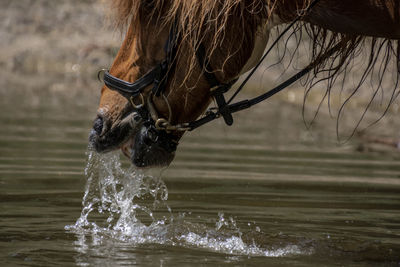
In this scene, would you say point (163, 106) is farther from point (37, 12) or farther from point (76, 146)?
point (37, 12)

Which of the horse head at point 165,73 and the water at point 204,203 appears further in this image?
the water at point 204,203

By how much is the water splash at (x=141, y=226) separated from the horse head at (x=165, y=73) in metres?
0.28

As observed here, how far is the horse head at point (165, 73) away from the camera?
176 inches

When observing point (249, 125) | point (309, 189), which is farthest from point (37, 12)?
point (309, 189)

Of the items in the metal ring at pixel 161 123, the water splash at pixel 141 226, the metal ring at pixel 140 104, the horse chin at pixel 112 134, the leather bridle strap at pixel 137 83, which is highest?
the leather bridle strap at pixel 137 83

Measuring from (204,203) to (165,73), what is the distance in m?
2.20

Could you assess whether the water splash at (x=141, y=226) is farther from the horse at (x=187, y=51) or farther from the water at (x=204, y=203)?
the horse at (x=187, y=51)

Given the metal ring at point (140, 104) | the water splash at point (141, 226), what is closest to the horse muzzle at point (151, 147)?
the metal ring at point (140, 104)

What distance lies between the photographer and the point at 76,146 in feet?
30.5

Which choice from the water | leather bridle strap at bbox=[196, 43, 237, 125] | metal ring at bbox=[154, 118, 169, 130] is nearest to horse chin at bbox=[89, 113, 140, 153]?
metal ring at bbox=[154, 118, 169, 130]

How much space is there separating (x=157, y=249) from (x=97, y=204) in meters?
1.67

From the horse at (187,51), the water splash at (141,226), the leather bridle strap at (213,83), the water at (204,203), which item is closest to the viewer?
the horse at (187,51)

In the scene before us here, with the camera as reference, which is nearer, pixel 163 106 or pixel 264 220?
pixel 163 106

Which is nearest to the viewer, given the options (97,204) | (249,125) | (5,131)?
(97,204)
